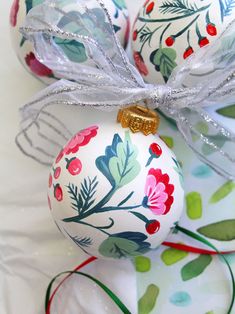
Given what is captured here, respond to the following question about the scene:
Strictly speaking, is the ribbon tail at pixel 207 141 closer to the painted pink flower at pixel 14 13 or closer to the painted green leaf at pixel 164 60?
the painted green leaf at pixel 164 60

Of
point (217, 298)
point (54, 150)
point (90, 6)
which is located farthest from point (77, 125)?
point (217, 298)

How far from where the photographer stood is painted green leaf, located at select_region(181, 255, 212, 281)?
0.67 metres

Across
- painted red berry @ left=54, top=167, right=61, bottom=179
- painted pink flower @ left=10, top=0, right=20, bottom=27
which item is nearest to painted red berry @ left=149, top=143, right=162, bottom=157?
painted red berry @ left=54, top=167, right=61, bottom=179

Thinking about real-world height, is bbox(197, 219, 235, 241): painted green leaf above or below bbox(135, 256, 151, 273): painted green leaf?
above

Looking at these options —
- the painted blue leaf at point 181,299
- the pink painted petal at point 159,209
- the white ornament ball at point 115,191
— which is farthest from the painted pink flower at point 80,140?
the painted blue leaf at point 181,299

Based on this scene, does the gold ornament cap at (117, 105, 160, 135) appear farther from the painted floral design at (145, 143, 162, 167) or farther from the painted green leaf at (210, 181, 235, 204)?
the painted green leaf at (210, 181, 235, 204)

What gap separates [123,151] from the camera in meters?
0.59

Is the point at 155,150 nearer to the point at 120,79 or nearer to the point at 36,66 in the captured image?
the point at 120,79

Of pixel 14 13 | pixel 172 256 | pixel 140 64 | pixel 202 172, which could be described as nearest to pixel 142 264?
pixel 172 256

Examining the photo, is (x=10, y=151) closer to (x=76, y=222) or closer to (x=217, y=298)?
(x=76, y=222)

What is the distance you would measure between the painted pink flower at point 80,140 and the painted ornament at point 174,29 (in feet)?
0.37

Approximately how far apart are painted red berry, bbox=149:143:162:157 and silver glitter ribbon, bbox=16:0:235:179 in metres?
0.05

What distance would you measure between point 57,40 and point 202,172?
25 centimetres

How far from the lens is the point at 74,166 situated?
0.60m
